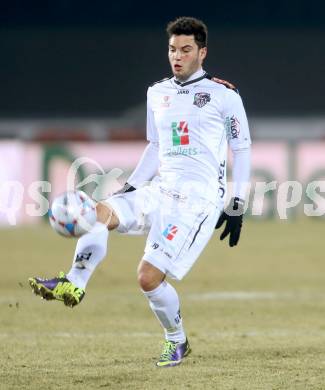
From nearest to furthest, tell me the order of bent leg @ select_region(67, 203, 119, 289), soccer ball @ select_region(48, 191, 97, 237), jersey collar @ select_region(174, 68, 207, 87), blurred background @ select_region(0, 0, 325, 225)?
soccer ball @ select_region(48, 191, 97, 237) → bent leg @ select_region(67, 203, 119, 289) → jersey collar @ select_region(174, 68, 207, 87) → blurred background @ select_region(0, 0, 325, 225)

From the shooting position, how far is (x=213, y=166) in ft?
22.3

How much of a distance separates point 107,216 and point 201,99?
1024 millimetres

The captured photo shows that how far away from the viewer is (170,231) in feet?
21.8

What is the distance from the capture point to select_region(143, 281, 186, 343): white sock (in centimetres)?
666

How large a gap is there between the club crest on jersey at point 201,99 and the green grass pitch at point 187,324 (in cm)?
174

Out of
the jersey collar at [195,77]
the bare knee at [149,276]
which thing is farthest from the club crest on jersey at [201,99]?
the bare knee at [149,276]

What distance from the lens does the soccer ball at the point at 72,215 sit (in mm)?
6215

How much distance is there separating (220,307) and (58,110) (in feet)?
71.9

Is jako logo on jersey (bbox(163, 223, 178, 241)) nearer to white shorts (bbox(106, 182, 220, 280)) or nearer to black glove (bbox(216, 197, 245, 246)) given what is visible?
white shorts (bbox(106, 182, 220, 280))

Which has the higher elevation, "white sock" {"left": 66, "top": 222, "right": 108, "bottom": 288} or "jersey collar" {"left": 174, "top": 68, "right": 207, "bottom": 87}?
"jersey collar" {"left": 174, "top": 68, "right": 207, "bottom": 87}

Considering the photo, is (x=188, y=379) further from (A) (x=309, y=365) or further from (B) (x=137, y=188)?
(B) (x=137, y=188)

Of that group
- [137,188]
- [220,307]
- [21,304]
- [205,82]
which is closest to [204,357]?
[137,188]

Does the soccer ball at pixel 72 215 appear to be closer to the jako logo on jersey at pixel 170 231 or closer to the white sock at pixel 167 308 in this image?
the jako logo on jersey at pixel 170 231
